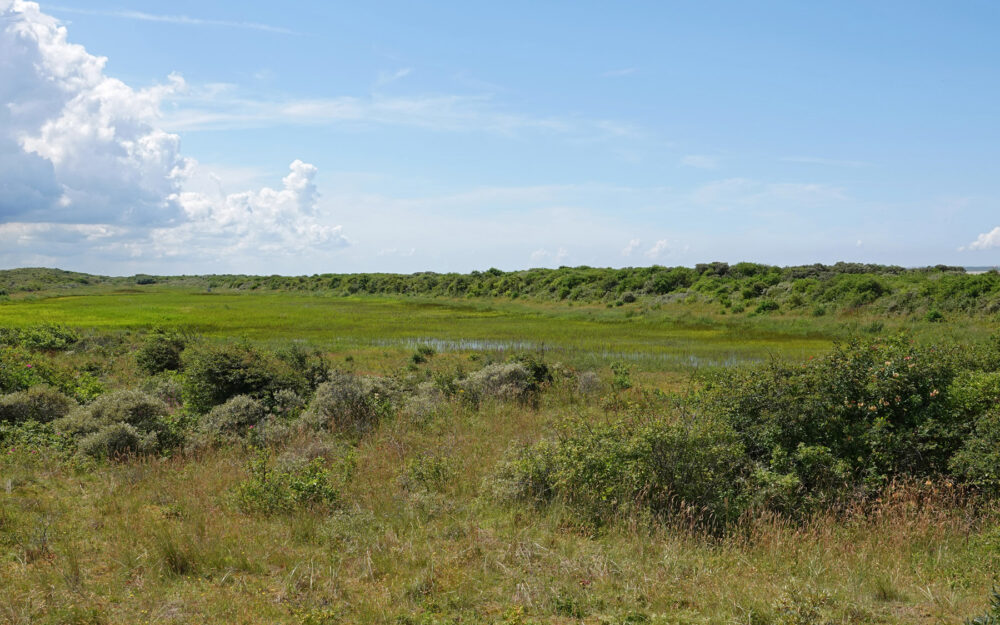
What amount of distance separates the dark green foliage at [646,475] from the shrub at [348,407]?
5.21 meters

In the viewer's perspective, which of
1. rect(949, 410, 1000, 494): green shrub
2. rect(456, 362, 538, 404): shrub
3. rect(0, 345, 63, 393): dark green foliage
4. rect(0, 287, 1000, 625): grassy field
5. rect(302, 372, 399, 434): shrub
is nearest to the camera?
rect(0, 287, 1000, 625): grassy field

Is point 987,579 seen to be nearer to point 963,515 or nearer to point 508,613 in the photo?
point 963,515

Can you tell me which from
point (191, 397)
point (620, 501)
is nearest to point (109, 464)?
point (191, 397)

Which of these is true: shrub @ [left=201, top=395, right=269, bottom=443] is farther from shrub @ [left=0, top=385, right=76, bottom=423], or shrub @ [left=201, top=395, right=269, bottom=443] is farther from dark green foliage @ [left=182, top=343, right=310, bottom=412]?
shrub @ [left=0, top=385, right=76, bottom=423]

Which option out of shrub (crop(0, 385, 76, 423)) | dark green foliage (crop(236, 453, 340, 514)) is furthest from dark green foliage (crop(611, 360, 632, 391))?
shrub (crop(0, 385, 76, 423))

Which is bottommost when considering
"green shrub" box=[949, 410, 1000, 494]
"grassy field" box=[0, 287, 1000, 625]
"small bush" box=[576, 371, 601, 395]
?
"grassy field" box=[0, 287, 1000, 625]

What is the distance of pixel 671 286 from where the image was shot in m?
56.2

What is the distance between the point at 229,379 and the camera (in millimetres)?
13906

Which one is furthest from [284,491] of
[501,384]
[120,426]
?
[501,384]

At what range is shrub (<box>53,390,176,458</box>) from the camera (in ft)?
34.0

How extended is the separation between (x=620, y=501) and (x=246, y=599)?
436 centimetres

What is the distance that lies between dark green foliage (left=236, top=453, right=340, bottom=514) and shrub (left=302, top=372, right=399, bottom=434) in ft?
11.9

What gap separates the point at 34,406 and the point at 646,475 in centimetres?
1250

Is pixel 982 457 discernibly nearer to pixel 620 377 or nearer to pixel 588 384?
pixel 588 384
